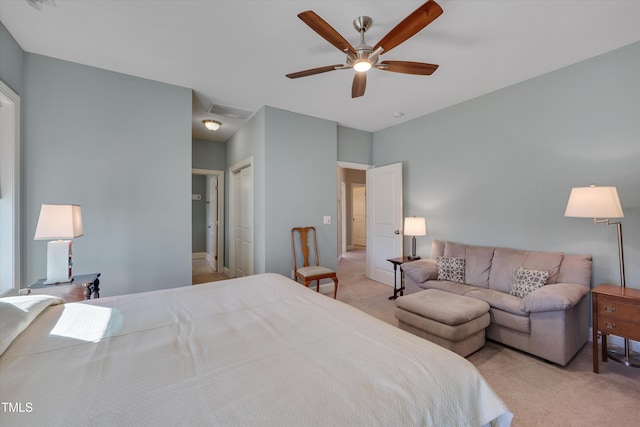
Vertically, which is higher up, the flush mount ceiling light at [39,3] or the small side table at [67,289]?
the flush mount ceiling light at [39,3]

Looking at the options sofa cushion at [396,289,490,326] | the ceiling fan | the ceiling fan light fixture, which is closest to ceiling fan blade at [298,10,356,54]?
the ceiling fan

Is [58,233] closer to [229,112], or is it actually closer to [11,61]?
[11,61]

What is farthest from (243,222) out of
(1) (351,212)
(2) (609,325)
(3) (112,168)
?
(1) (351,212)

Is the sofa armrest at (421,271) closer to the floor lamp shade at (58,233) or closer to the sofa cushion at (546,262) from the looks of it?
the sofa cushion at (546,262)

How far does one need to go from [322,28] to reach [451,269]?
2.86 metres

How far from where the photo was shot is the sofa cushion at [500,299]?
7.84 feet

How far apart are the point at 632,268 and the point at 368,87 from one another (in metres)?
3.07

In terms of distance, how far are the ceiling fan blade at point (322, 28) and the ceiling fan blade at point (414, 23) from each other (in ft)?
0.88

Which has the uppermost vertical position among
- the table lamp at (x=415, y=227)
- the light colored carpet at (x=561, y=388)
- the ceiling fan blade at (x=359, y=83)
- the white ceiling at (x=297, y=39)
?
the white ceiling at (x=297, y=39)

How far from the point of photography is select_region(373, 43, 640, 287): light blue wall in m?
2.46

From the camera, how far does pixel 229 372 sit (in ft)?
3.06

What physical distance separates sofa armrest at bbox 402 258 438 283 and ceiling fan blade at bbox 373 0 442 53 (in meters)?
2.37

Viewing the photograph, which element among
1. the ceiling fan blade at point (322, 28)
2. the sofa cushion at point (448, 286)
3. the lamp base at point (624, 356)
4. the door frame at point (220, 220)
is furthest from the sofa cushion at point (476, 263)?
the door frame at point (220, 220)

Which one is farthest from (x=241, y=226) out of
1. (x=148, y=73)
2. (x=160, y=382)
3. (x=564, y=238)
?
(x=564, y=238)
